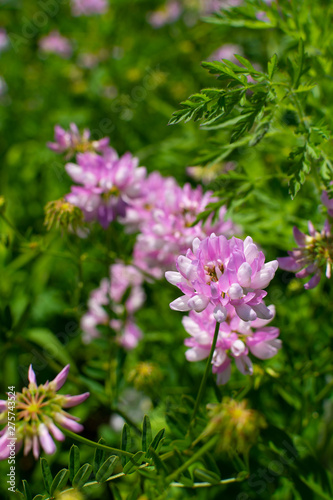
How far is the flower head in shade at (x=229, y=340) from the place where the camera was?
3.80 ft

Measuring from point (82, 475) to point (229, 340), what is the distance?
0.45 metres

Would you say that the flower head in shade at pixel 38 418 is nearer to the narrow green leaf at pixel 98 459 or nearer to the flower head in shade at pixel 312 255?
the narrow green leaf at pixel 98 459

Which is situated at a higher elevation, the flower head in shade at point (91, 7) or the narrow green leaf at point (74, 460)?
the flower head in shade at point (91, 7)

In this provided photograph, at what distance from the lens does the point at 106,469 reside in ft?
3.45

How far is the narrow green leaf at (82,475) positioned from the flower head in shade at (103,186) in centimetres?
73

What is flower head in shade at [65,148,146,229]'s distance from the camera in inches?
60.8

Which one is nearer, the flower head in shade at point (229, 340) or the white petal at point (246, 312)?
the white petal at point (246, 312)

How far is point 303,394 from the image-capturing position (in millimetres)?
1567

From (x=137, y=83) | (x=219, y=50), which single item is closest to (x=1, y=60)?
(x=137, y=83)

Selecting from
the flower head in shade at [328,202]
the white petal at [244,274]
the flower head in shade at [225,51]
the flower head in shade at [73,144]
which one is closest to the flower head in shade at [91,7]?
the flower head in shade at [225,51]

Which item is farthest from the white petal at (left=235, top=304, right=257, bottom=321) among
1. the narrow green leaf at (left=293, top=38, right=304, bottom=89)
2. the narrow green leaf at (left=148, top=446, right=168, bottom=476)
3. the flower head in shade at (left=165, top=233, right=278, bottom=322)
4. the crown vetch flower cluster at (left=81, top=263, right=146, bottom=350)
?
the crown vetch flower cluster at (left=81, top=263, right=146, bottom=350)

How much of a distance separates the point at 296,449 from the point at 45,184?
2210 millimetres

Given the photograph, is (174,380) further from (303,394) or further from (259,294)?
(259,294)

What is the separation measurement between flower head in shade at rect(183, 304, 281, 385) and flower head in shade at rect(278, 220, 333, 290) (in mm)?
155
